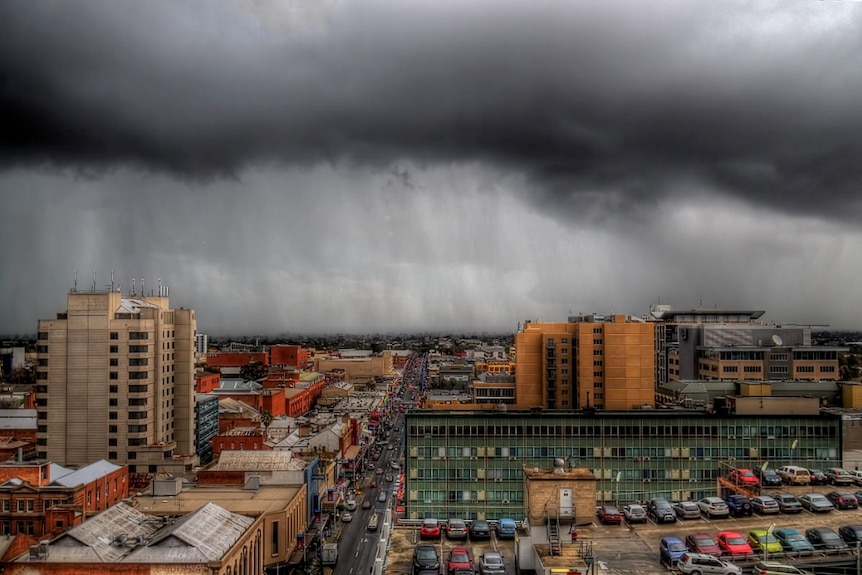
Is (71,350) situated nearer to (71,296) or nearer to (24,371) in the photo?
(71,296)

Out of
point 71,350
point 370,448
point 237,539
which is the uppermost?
point 71,350

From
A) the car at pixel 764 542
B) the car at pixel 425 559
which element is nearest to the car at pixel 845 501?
the car at pixel 764 542

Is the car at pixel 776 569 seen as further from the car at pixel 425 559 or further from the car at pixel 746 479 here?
the car at pixel 746 479

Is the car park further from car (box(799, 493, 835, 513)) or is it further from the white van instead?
the white van

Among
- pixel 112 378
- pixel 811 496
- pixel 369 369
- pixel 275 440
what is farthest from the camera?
pixel 369 369

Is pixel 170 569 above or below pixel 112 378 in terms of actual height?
below

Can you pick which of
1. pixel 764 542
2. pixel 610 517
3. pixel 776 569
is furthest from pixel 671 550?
pixel 610 517

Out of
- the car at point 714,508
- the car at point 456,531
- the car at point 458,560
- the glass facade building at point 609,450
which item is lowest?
the glass facade building at point 609,450

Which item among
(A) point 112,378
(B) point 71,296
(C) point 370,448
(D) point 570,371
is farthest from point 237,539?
(C) point 370,448

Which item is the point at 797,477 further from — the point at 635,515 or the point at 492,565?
the point at 492,565
